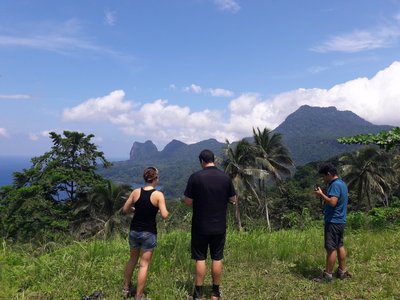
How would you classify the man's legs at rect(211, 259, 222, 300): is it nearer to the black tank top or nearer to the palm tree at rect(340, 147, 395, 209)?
the black tank top

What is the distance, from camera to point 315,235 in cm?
834

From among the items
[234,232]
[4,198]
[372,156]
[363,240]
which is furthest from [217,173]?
[372,156]

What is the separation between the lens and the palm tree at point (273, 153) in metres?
38.5

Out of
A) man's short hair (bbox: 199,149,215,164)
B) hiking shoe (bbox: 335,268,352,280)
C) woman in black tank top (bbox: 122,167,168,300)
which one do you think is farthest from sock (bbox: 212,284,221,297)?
hiking shoe (bbox: 335,268,352,280)

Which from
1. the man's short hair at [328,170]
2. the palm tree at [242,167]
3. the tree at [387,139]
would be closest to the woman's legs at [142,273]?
the man's short hair at [328,170]

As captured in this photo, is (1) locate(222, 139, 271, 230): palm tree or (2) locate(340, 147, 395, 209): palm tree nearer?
(1) locate(222, 139, 271, 230): palm tree

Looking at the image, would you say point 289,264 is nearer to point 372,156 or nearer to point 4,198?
point 4,198

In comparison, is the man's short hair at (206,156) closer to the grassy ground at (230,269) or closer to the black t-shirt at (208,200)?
the black t-shirt at (208,200)

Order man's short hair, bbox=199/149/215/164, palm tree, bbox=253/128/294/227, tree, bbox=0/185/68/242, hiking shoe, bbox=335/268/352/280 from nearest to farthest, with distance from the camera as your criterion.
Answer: man's short hair, bbox=199/149/215/164 → hiking shoe, bbox=335/268/352/280 → tree, bbox=0/185/68/242 → palm tree, bbox=253/128/294/227

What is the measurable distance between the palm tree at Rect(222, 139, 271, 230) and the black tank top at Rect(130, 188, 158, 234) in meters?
28.1

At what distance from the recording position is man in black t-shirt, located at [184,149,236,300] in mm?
4684

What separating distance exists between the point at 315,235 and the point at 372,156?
1408 inches

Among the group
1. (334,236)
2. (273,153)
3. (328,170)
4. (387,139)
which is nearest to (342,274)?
(334,236)

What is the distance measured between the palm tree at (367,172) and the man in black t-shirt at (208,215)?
37.9m
